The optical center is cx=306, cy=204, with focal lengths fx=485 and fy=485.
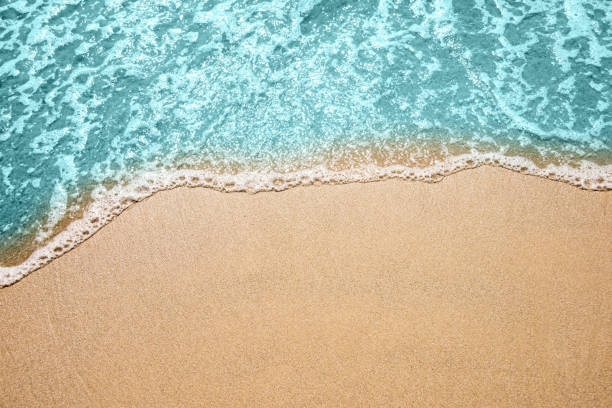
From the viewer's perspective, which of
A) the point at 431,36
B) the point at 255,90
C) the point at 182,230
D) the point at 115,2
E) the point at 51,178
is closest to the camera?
the point at 182,230

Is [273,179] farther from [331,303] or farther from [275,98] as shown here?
[331,303]

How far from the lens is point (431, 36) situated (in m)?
4.65

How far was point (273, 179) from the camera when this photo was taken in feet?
12.7

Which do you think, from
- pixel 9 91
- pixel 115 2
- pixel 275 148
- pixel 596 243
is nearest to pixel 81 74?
pixel 9 91

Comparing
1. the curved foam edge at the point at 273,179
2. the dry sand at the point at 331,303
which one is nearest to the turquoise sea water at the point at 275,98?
the curved foam edge at the point at 273,179

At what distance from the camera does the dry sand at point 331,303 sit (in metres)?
2.87

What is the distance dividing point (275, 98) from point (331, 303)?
200 cm

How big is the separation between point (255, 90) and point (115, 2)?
6.68 ft

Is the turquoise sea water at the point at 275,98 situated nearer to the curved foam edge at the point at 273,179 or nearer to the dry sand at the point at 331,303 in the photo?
the curved foam edge at the point at 273,179

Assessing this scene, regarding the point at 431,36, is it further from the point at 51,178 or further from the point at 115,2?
the point at 51,178

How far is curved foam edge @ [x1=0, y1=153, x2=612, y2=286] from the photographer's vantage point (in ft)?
12.1

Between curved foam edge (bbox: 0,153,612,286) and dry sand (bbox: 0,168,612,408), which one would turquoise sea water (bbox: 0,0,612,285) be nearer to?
curved foam edge (bbox: 0,153,612,286)

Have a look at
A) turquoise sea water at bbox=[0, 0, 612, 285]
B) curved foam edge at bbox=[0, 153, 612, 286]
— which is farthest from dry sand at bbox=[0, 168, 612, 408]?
turquoise sea water at bbox=[0, 0, 612, 285]

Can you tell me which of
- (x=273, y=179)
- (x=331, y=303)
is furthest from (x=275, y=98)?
(x=331, y=303)
